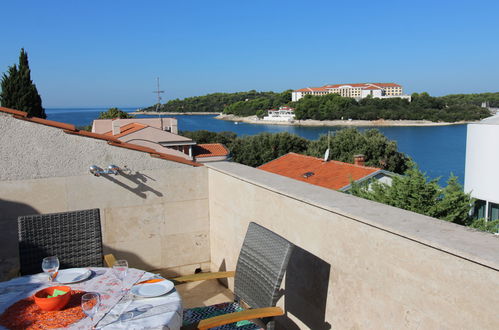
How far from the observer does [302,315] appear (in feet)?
8.03

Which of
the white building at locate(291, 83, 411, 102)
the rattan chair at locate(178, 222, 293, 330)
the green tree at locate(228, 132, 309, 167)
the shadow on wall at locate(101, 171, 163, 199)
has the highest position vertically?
the white building at locate(291, 83, 411, 102)

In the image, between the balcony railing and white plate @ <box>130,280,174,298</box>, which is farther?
white plate @ <box>130,280,174,298</box>

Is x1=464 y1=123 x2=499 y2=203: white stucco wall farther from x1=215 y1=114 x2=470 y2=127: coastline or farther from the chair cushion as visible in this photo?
x1=215 y1=114 x2=470 y2=127: coastline

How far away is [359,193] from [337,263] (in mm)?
4806

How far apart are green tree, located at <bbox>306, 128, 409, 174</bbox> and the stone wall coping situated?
79.9 feet

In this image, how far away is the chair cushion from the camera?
2.12 meters

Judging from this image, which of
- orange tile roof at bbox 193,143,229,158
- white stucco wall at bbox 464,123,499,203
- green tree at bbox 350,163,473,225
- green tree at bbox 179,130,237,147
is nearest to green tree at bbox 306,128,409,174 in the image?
orange tile roof at bbox 193,143,229,158

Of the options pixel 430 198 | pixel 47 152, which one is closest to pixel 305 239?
pixel 47 152

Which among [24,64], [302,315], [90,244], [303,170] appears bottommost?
[303,170]

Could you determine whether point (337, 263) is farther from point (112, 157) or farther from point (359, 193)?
point (359, 193)

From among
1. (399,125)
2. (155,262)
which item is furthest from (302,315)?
(399,125)

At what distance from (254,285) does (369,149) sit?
86.2ft

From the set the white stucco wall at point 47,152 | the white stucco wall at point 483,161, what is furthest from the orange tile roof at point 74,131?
the white stucco wall at point 483,161

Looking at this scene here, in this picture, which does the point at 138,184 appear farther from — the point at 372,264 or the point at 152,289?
the point at 372,264
